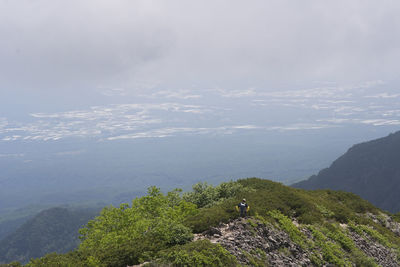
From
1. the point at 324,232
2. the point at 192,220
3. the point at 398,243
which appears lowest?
the point at 398,243

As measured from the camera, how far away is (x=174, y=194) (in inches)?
1483

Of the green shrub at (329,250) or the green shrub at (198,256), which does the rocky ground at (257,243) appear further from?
the green shrub at (329,250)

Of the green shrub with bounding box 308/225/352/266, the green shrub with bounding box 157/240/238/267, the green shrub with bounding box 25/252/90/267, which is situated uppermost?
the green shrub with bounding box 157/240/238/267

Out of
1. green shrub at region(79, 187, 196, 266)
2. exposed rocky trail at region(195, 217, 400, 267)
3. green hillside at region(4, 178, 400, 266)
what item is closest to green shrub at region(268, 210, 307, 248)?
green hillside at region(4, 178, 400, 266)

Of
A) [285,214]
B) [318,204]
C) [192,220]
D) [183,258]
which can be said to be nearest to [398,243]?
[318,204]

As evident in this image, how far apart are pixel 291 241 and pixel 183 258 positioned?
979 cm

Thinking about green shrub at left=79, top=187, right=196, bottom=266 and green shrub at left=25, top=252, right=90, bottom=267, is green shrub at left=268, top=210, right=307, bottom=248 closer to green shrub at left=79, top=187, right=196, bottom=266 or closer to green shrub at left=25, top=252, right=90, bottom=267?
green shrub at left=79, top=187, right=196, bottom=266

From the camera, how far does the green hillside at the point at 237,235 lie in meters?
18.8

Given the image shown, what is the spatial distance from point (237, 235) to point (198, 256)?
467 centimetres

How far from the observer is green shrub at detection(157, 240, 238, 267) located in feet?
55.4

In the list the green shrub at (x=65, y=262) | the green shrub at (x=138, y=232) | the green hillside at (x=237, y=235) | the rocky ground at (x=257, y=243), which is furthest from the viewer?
the rocky ground at (x=257, y=243)

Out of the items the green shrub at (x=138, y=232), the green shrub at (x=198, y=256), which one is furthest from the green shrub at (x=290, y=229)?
the green shrub at (x=138, y=232)

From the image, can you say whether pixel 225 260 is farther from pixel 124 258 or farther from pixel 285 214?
pixel 285 214

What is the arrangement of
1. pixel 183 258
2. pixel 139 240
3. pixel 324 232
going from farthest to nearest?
pixel 324 232 → pixel 139 240 → pixel 183 258
